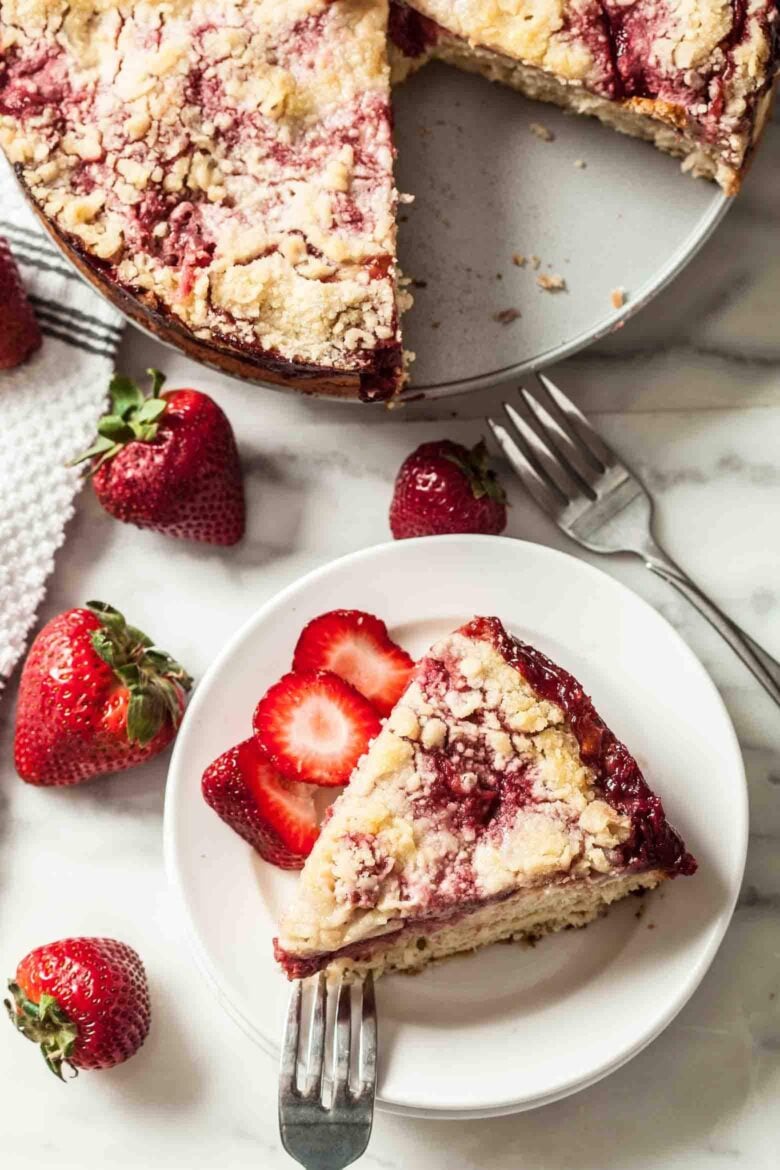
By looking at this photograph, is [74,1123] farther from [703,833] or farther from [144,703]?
[703,833]

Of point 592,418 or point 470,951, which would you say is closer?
point 470,951

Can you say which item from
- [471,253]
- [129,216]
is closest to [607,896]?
[471,253]

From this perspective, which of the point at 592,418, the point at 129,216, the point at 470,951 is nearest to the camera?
the point at 129,216

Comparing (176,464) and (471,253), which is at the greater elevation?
(471,253)

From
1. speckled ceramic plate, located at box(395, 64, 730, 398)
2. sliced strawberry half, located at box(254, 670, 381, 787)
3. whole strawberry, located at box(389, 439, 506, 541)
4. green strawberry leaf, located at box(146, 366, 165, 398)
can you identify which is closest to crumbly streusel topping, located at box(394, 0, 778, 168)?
speckled ceramic plate, located at box(395, 64, 730, 398)

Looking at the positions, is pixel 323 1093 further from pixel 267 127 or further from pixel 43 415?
pixel 267 127

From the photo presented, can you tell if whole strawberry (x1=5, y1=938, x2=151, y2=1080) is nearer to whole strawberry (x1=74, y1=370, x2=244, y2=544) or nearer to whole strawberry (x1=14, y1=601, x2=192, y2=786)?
whole strawberry (x1=14, y1=601, x2=192, y2=786)

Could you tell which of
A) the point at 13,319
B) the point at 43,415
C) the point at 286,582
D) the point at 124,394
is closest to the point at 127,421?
the point at 124,394
